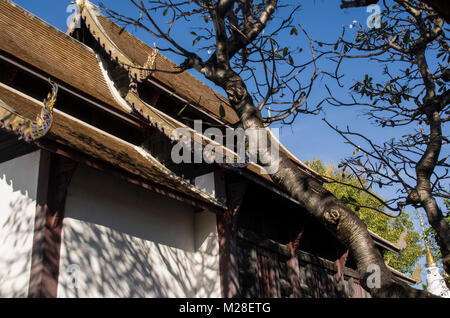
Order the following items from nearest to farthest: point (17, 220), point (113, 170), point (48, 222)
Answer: point (48, 222) → point (17, 220) → point (113, 170)

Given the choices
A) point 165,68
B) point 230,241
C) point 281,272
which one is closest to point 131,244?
point 230,241

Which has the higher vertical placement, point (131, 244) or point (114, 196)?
point (114, 196)

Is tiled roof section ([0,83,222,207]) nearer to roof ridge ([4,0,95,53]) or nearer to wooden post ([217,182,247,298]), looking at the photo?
wooden post ([217,182,247,298])

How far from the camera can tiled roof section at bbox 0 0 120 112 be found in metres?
8.96

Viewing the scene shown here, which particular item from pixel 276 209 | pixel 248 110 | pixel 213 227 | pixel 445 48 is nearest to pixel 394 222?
pixel 276 209

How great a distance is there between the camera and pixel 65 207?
7145mm

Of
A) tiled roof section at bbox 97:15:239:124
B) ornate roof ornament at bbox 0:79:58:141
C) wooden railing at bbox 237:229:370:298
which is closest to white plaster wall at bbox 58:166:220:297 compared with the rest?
wooden railing at bbox 237:229:370:298

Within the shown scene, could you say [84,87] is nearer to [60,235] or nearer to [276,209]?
[60,235]

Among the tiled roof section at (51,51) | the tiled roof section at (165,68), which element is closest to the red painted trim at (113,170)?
the tiled roof section at (51,51)

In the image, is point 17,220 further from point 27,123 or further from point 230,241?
point 230,241

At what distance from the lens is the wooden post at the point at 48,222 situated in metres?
6.35

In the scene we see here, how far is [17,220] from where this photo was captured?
A: 6945mm

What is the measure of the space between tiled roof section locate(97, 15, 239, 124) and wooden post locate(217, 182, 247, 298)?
257cm

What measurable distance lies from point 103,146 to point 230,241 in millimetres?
2829
